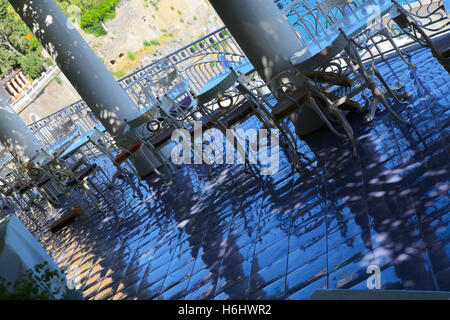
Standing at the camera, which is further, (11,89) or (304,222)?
(11,89)

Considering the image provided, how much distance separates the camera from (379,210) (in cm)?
376

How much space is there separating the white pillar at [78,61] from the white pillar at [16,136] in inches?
125

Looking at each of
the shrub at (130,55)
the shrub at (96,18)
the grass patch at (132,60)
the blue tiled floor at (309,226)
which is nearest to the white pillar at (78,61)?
the blue tiled floor at (309,226)

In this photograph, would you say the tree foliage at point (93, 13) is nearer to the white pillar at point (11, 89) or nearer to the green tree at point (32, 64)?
the green tree at point (32, 64)

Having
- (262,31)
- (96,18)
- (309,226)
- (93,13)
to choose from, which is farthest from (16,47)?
(309,226)

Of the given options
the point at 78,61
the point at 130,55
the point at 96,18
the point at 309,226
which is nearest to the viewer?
the point at 309,226

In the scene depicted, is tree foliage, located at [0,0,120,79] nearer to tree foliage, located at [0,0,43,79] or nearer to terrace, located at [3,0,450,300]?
tree foliage, located at [0,0,43,79]

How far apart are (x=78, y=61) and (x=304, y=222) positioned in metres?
5.23

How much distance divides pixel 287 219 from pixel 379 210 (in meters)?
0.96

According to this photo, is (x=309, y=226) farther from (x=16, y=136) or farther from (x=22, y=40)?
(x=22, y=40)

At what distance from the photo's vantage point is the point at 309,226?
414 cm

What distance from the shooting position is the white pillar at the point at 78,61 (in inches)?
308

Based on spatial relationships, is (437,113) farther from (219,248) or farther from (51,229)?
(51,229)

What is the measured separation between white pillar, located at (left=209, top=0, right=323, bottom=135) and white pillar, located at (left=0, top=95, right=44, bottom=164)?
256 inches
